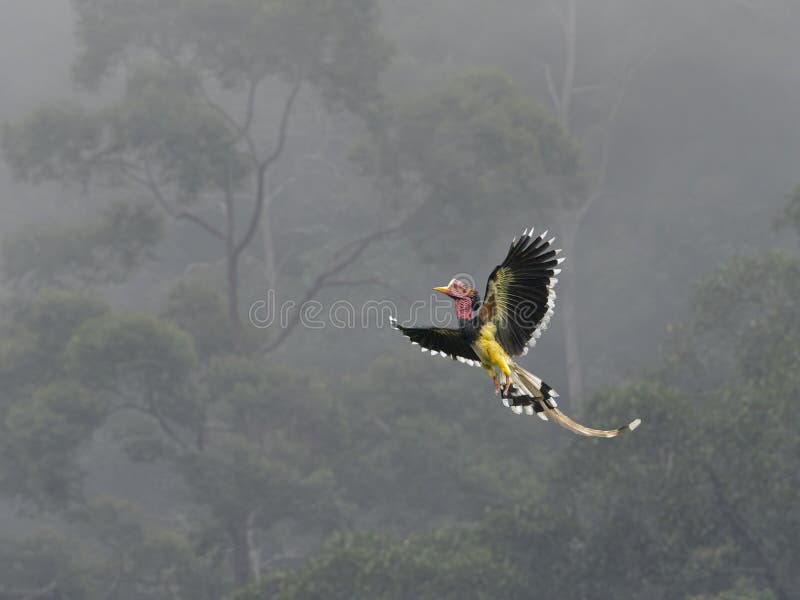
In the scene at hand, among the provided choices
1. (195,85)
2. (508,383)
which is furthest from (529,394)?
(195,85)

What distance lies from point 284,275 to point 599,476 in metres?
26.7

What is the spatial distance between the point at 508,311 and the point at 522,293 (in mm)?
96

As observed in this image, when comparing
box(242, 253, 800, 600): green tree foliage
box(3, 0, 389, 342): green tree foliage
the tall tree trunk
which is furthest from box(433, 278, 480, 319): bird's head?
the tall tree trunk

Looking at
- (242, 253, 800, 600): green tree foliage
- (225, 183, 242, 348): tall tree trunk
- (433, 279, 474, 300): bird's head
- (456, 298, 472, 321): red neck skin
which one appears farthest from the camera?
(225, 183, 242, 348): tall tree trunk

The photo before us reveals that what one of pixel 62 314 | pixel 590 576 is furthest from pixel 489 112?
pixel 590 576

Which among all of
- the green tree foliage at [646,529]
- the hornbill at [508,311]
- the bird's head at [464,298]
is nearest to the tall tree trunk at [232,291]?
the green tree foliage at [646,529]

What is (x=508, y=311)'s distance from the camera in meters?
4.82

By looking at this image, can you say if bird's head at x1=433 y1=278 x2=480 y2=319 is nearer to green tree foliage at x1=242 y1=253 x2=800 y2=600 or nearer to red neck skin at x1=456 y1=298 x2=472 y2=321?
red neck skin at x1=456 y1=298 x2=472 y2=321

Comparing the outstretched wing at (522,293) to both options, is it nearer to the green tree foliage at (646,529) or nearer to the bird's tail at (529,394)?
the bird's tail at (529,394)

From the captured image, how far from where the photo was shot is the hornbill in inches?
182

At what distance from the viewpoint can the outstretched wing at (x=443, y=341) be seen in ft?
15.7

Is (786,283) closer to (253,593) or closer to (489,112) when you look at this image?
(489,112)

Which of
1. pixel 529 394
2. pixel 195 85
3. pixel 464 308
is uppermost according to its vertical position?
pixel 195 85

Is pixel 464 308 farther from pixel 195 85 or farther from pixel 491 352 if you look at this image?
pixel 195 85
